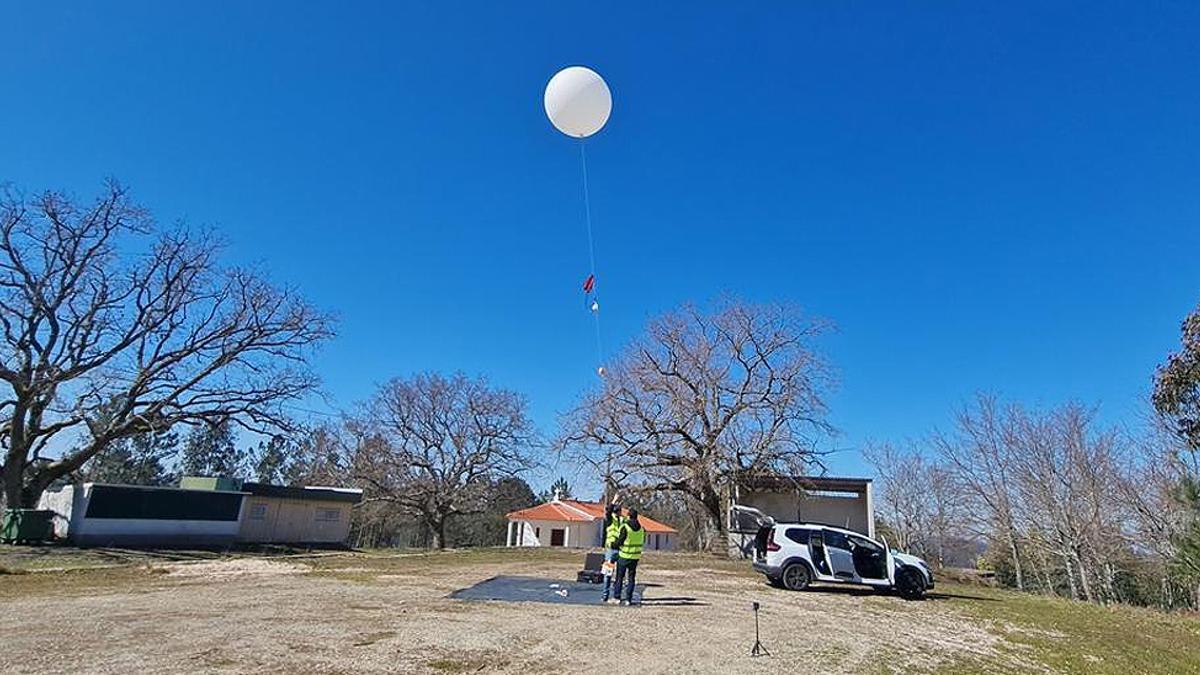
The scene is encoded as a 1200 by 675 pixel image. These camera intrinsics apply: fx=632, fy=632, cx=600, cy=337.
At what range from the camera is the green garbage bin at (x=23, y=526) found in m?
20.7

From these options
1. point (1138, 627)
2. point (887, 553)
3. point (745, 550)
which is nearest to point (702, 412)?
point (745, 550)

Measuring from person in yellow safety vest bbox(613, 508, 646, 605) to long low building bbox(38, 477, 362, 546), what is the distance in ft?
71.0

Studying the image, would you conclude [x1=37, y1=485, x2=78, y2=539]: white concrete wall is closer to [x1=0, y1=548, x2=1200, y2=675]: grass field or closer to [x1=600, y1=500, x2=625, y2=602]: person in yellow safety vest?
[x1=0, y1=548, x2=1200, y2=675]: grass field

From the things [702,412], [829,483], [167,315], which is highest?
[167,315]

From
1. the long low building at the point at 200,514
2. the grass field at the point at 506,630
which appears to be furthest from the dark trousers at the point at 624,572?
the long low building at the point at 200,514

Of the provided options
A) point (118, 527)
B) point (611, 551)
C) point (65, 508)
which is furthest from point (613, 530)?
point (65, 508)

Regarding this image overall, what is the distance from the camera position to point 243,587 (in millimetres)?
11711

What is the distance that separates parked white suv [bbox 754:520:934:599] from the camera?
13.8m

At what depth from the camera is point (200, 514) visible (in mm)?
25828

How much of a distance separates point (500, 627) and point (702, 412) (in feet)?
61.6

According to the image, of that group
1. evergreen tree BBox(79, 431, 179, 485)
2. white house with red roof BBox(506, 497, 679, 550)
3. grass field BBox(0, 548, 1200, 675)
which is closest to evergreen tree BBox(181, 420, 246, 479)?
evergreen tree BBox(79, 431, 179, 485)

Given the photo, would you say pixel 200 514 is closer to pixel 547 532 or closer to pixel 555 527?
pixel 547 532

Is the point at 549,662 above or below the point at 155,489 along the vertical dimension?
below

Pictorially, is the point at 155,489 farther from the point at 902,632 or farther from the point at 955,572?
the point at 955,572
